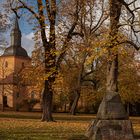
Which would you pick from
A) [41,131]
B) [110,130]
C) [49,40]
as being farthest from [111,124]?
[49,40]

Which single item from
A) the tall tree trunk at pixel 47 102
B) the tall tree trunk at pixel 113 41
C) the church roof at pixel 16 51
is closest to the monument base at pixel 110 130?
the tall tree trunk at pixel 113 41

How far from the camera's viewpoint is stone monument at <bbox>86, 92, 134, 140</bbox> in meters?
15.8

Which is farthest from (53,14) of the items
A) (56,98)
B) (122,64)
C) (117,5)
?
(56,98)

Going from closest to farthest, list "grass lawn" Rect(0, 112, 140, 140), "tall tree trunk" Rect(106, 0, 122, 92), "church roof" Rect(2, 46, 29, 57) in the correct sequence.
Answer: "grass lawn" Rect(0, 112, 140, 140) < "tall tree trunk" Rect(106, 0, 122, 92) < "church roof" Rect(2, 46, 29, 57)

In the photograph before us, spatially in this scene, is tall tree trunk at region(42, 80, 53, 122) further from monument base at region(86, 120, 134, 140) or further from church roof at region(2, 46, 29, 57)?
church roof at region(2, 46, 29, 57)

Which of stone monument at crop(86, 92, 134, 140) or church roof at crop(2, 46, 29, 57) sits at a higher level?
→ church roof at crop(2, 46, 29, 57)

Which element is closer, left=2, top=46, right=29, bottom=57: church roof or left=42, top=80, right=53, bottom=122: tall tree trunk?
left=42, top=80, right=53, bottom=122: tall tree trunk

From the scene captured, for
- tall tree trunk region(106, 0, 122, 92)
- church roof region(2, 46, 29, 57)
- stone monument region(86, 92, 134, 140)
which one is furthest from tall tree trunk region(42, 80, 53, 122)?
church roof region(2, 46, 29, 57)

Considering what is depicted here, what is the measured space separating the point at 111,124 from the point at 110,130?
28 centimetres

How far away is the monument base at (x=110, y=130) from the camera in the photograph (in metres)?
15.7

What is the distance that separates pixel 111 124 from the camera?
16047 millimetres

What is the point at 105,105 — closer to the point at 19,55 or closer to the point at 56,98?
the point at 56,98

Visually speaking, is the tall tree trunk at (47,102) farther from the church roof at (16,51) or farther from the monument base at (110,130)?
the church roof at (16,51)

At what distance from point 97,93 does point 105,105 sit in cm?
4258
